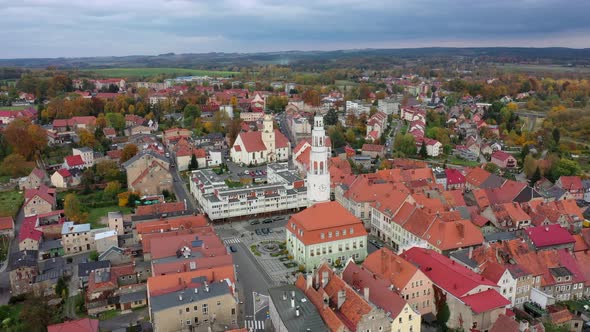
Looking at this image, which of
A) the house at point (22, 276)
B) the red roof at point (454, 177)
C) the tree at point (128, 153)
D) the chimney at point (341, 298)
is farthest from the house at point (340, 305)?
the tree at point (128, 153)

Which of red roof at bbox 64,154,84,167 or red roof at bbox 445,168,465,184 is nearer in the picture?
red roof at bbox 445,168,465,184

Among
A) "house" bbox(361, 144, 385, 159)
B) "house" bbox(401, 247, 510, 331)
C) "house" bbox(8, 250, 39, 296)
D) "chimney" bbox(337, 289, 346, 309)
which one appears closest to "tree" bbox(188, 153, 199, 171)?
"house" bbox(361, 144, 385, 159)

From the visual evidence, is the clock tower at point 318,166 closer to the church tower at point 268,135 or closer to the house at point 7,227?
the house at point 7,227

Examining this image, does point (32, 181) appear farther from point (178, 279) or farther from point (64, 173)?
point (178, 279)

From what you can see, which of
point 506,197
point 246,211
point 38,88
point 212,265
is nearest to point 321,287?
point 212,265

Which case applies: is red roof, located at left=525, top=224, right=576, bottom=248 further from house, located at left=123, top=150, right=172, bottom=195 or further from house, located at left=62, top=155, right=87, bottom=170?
house, located at left=62, top=155, right=87, bottom=170

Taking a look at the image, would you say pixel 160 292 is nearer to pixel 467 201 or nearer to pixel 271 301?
pixel 271 301
